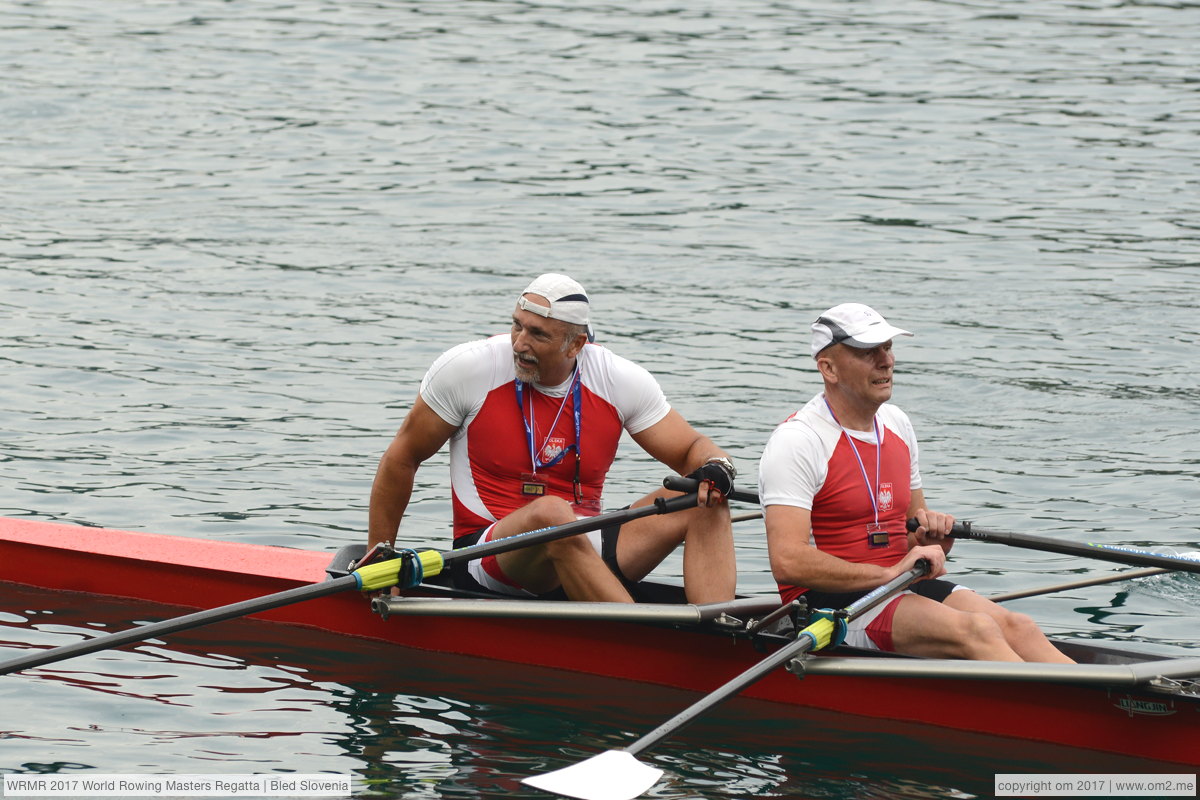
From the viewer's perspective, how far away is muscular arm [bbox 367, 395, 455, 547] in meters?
7.29

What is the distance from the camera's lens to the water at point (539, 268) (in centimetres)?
740

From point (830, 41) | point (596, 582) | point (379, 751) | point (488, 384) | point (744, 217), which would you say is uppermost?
point (830, 41)

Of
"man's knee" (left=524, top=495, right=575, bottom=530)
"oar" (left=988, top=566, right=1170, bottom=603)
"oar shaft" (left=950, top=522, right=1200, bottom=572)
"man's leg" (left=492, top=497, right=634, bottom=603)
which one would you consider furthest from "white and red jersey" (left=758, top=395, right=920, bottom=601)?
"oar" (left=988, top=566, right=1170, bottom=603)

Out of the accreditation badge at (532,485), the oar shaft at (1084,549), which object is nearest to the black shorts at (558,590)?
→ the accreditation badge at (532,485)

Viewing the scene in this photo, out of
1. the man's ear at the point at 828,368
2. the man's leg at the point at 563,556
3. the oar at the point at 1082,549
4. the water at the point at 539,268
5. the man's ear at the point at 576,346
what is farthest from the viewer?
the water at the point at 539,268

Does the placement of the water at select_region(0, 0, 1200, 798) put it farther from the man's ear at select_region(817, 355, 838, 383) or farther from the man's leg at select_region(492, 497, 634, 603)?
the man's ear at select_region(817, 355, 838, 383)

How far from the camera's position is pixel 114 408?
1124cm

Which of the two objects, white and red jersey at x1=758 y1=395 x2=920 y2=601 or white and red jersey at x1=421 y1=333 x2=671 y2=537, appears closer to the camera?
white and red jersey at x1=758 y1=395 x2=920 y2=601

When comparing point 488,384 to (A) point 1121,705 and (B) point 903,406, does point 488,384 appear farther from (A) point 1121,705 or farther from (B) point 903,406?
(B) point 903,406

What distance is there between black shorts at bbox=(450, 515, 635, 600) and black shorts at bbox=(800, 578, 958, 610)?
986 mm

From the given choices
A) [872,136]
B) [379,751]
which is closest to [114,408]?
[379,751]

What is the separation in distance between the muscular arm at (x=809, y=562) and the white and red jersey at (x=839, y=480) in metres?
0.06

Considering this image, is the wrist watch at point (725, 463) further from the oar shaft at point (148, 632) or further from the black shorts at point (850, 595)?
the oar shaft at point (148, 632)

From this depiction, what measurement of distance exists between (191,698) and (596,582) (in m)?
1.77
